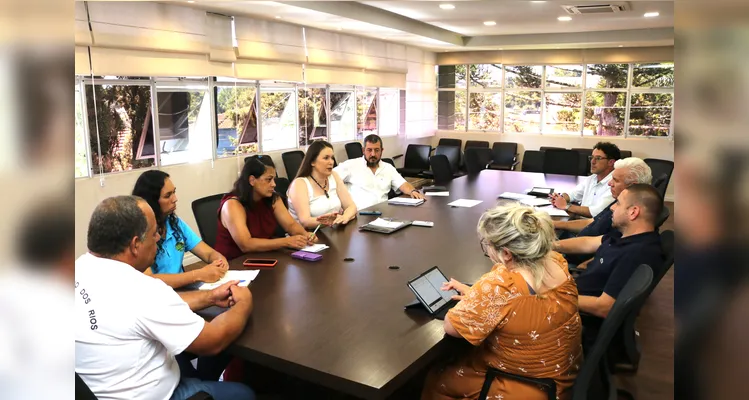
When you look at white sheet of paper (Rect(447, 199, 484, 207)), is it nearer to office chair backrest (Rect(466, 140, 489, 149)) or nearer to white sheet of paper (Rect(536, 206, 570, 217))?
white sheet of paper (Rect(536, 206, 570, 217))

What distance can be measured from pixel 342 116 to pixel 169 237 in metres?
5.91

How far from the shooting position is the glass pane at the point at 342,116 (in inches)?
322

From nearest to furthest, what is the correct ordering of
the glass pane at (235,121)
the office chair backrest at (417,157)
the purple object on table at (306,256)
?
the purple object on table at (306,256) < the glass pane at (235,121) < the office chair backrest at (417,157)

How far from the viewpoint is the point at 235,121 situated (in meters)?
6.38

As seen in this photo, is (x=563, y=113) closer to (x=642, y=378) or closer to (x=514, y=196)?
(x=514, y=196)

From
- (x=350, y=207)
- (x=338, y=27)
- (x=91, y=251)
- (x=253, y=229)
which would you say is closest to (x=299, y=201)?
(x=350, y=207)

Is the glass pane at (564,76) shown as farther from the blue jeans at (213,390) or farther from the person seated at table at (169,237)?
the blue jeans at (213,390)

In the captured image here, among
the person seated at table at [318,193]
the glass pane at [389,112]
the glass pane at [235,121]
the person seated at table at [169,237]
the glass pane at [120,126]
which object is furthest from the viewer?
the glass pane at [389,112]

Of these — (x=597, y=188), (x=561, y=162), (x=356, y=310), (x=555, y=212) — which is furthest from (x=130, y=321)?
(x=561, y=162)

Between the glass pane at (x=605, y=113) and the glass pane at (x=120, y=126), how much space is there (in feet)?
24.9

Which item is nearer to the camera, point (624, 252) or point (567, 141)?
point (624, 252)

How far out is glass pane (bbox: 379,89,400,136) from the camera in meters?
9.47

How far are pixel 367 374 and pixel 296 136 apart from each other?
6.10 meters

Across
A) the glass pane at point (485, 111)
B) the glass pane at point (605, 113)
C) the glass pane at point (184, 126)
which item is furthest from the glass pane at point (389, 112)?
the glass pane at point (184, 126)
